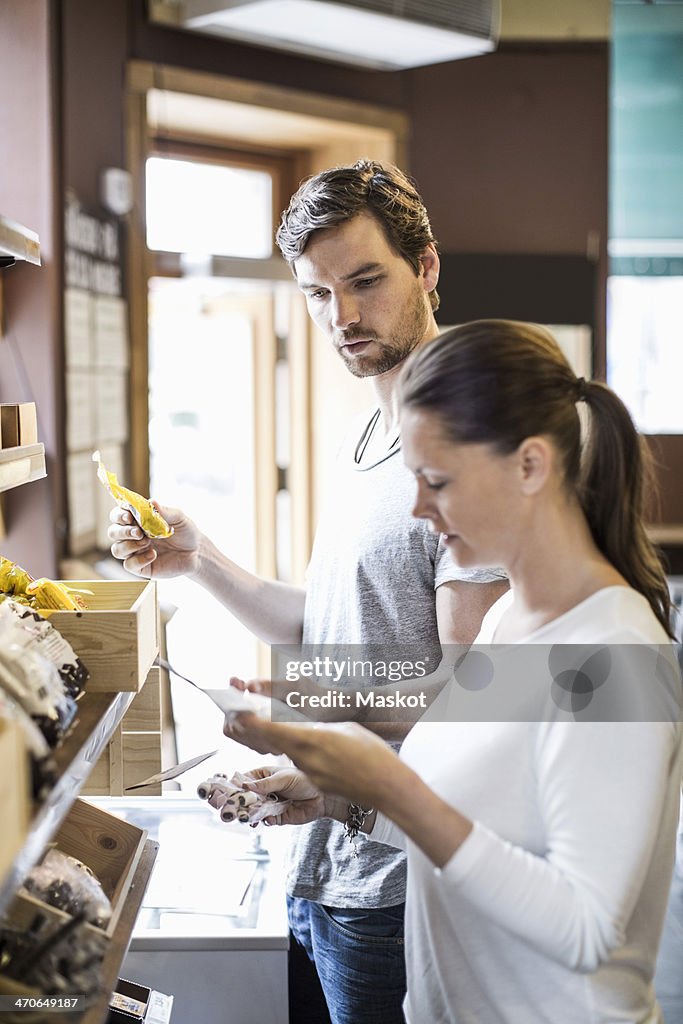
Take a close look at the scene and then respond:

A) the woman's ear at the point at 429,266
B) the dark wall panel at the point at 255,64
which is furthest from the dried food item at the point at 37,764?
the dark wall panel at the point at 255,64

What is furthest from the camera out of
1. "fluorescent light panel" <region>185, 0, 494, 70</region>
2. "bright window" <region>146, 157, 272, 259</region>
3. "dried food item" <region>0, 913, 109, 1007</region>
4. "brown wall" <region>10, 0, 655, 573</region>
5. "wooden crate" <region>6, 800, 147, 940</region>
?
"brown wall" <region>10, 0, 655, 573</region>

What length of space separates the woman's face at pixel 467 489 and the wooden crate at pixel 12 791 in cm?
53

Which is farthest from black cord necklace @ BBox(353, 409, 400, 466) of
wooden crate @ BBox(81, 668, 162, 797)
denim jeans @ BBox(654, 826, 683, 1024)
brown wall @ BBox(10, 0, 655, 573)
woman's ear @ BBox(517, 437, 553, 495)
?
brown wall @ BBox(10, 0, 655, 573)

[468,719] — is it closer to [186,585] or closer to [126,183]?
[126,183]

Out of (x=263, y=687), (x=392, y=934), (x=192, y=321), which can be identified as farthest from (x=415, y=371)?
(x=192, y=321)

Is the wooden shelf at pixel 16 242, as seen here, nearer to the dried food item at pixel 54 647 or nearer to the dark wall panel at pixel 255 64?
the dried food item at pixel 54 647

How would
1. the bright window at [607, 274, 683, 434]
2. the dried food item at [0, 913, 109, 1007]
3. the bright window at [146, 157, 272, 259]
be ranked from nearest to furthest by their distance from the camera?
1. the dried food item at [0, 913, 109, 1007]
2. the bright window at [146, 157, 272, 259]
3. the bright window at [607, 274, 683, 434]

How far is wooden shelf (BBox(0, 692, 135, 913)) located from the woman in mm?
175

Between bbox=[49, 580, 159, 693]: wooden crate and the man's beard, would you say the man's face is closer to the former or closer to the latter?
the man's beard

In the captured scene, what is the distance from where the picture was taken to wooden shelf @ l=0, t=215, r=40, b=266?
1169 mm

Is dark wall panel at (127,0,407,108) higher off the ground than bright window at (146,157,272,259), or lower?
higher

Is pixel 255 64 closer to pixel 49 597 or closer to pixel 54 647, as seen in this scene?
pixel 49 597

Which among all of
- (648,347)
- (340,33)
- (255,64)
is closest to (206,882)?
(340,33)

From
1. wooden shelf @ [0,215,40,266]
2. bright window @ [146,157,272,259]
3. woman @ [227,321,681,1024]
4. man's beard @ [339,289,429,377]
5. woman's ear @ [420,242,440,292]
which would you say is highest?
bright window @ [146,157,272,259]
